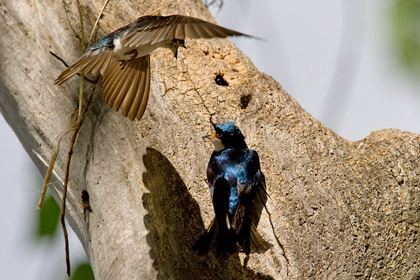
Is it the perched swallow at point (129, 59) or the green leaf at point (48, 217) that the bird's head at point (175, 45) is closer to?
the perched swallow at point (129, 59)

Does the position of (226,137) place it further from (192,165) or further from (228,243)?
(228,243)

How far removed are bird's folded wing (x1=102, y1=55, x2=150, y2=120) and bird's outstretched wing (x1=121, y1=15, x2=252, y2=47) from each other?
200 millimetres

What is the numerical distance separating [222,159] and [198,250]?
0.43 metres

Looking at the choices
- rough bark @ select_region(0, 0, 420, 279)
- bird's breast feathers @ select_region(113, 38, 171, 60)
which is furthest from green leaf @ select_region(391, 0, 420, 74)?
bird's breast feathers @ select_region(113, 38, 171, 60)

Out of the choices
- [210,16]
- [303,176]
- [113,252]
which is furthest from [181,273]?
[210,16]

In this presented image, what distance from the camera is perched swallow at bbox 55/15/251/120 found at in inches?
122

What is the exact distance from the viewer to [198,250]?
304 centimetres

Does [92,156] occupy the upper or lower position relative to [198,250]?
upper

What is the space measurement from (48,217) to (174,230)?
35.7 inches

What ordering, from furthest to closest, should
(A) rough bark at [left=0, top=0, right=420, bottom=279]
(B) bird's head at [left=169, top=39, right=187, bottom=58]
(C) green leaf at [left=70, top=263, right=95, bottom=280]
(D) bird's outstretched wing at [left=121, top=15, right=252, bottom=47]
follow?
(C) green leaf at [left=70, top=263, right=95, bottom=280] → (B) bird's head at [left=169, top=39, right=187, bottom=58] → (A) rough bark at [left=0, top=0, right=420, bottom=279] → (D) bird's outstretched wing at [left=121, top=15, right=252, bottom=47]

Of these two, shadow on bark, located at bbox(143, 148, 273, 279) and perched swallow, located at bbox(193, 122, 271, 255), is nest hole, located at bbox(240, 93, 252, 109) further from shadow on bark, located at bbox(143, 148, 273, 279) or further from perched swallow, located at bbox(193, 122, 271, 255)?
shadow on bark, located at bbox(143, 148, 273, 279)

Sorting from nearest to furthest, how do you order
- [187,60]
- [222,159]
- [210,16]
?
1. [222,159]
2. [187,60]
3. [210,16]

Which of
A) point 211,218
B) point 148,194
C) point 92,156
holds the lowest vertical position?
point 211,218

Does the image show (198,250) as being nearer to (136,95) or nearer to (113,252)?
(113,252)
